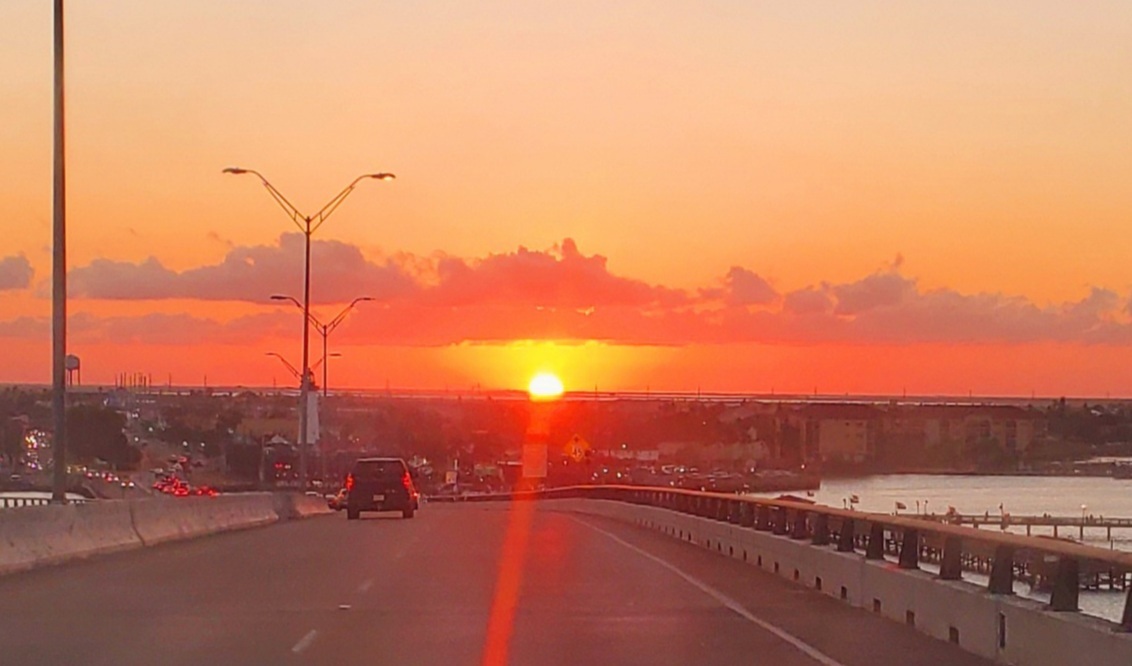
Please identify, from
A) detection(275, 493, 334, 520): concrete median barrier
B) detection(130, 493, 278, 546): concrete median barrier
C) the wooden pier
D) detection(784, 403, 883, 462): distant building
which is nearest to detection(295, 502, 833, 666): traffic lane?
detection(130, 493, 278, 546): concrete median barrier

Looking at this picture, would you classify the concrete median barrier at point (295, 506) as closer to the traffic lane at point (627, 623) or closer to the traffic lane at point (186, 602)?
the traffic lane at point (186, 602)

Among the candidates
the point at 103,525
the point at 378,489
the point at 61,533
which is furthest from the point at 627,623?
the point at 378,489

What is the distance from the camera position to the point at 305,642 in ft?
53.4

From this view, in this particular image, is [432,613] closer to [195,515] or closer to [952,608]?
[952,608]

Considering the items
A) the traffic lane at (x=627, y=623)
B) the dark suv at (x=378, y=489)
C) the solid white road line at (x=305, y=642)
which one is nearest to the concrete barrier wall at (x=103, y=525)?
the dark suv at (x=378, y=489)

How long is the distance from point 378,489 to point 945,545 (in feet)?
113

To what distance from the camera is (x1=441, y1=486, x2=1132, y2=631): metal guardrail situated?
1329 cm

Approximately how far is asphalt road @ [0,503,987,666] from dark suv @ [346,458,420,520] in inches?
711

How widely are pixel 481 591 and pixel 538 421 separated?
86488 millimetres

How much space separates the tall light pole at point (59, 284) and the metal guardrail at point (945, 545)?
12.0 metres

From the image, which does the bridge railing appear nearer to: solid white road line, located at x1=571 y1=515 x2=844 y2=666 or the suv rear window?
the suv rear window

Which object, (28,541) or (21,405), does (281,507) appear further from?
(21,405)

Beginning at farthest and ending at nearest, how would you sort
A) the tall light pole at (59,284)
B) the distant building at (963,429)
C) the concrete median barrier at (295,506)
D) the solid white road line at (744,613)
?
1. the concrete median barrier at (295,506)
2. the distant building at (963,429)
3. the tall light pole at (59,284)
4. the solid white road line at (744,613)

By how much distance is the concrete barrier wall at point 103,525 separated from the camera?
2517cm
